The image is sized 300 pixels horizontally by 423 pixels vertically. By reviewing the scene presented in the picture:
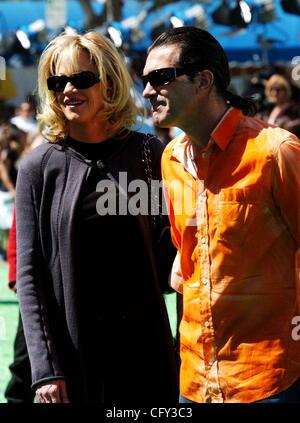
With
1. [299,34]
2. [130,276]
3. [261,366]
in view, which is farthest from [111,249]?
[299,34]

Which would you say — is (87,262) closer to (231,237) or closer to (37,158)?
(37,158)


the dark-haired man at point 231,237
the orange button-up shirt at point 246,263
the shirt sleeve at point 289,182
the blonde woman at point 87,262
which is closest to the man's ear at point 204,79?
the dark-haired man at point 231,237

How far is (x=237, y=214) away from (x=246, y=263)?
0.14 meters

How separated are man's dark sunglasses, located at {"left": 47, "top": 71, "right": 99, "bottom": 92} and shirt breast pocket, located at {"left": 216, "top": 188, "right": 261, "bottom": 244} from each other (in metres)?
0.89

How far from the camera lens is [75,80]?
3375mm

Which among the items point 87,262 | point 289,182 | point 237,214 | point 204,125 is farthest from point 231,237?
point 87,262

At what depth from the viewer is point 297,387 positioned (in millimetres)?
2734

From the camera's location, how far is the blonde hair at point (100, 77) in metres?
3.40

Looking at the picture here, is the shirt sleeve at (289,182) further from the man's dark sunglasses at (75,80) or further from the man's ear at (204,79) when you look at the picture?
the man's dark sunglasses at (75,80)

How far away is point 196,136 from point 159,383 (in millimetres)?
978

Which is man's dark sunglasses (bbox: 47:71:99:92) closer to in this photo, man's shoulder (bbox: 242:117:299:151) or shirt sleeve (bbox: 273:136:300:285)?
man's shoulder (bbox: 242:117:299:151)

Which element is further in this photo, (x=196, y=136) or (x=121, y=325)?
(x=121, y=325)

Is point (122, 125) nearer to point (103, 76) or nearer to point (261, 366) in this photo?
point (103, 76)

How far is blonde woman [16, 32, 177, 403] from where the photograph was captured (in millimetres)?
3205
